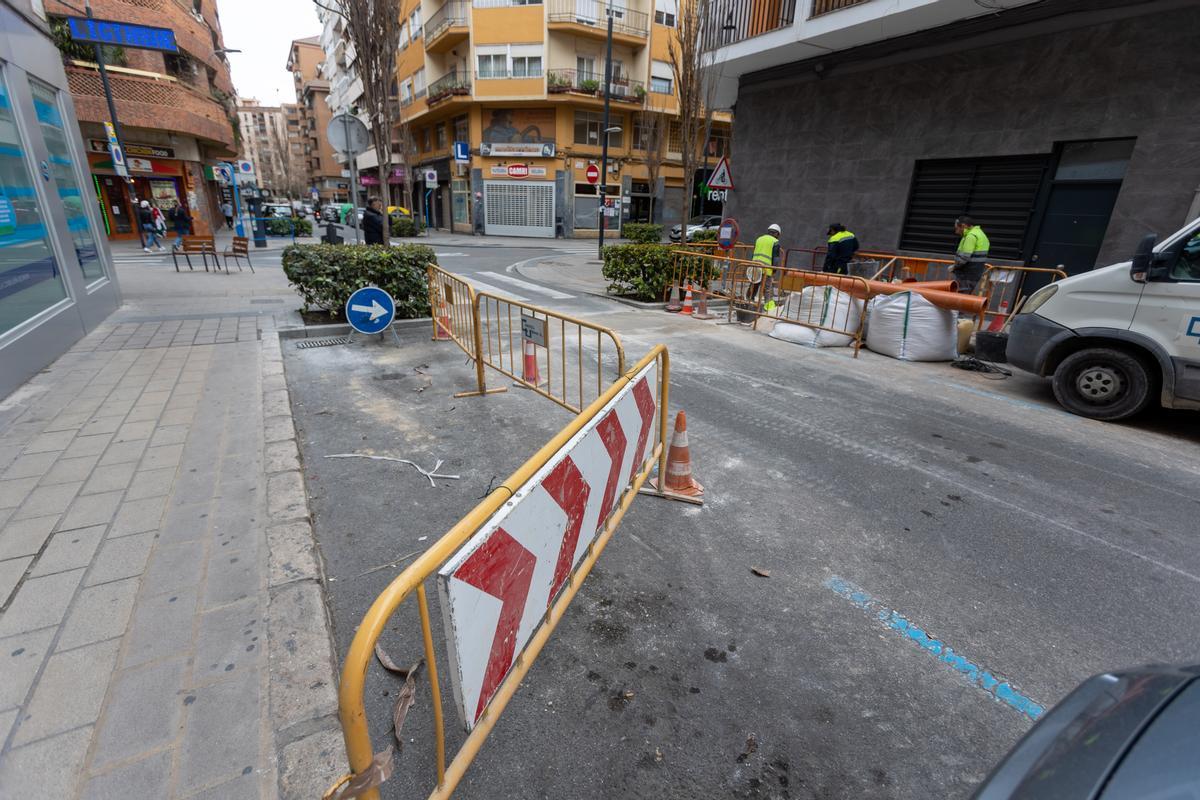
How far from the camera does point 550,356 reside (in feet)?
22.3

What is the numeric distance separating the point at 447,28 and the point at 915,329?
116 ft

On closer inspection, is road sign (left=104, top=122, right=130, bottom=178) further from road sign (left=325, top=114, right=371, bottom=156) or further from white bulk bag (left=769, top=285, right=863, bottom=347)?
white bulk bag (left=769, top=285, right=863, bottom=347)

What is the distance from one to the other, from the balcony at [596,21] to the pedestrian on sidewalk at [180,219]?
21493mm

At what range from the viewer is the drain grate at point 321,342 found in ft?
24.9

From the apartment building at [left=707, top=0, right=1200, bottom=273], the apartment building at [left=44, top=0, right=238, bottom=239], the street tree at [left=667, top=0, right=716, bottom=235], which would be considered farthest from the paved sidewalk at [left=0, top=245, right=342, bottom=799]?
the apartment building at [left=44, top=0, right=238, bottom=239]

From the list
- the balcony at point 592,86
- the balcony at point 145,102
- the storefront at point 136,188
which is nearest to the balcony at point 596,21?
the balcony at point 592,86

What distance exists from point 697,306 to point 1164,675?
1016cm

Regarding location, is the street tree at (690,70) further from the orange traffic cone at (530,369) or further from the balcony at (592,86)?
the balcony at (592,86)

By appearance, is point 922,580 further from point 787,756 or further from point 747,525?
point 787,756

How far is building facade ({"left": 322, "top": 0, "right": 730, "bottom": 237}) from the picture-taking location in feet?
105

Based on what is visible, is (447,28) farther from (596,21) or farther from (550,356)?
(550,356)

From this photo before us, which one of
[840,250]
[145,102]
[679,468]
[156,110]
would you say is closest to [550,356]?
[679,468]

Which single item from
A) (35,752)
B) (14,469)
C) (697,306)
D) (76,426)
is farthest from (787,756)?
(697,306)

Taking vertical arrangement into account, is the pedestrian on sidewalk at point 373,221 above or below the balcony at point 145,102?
below
